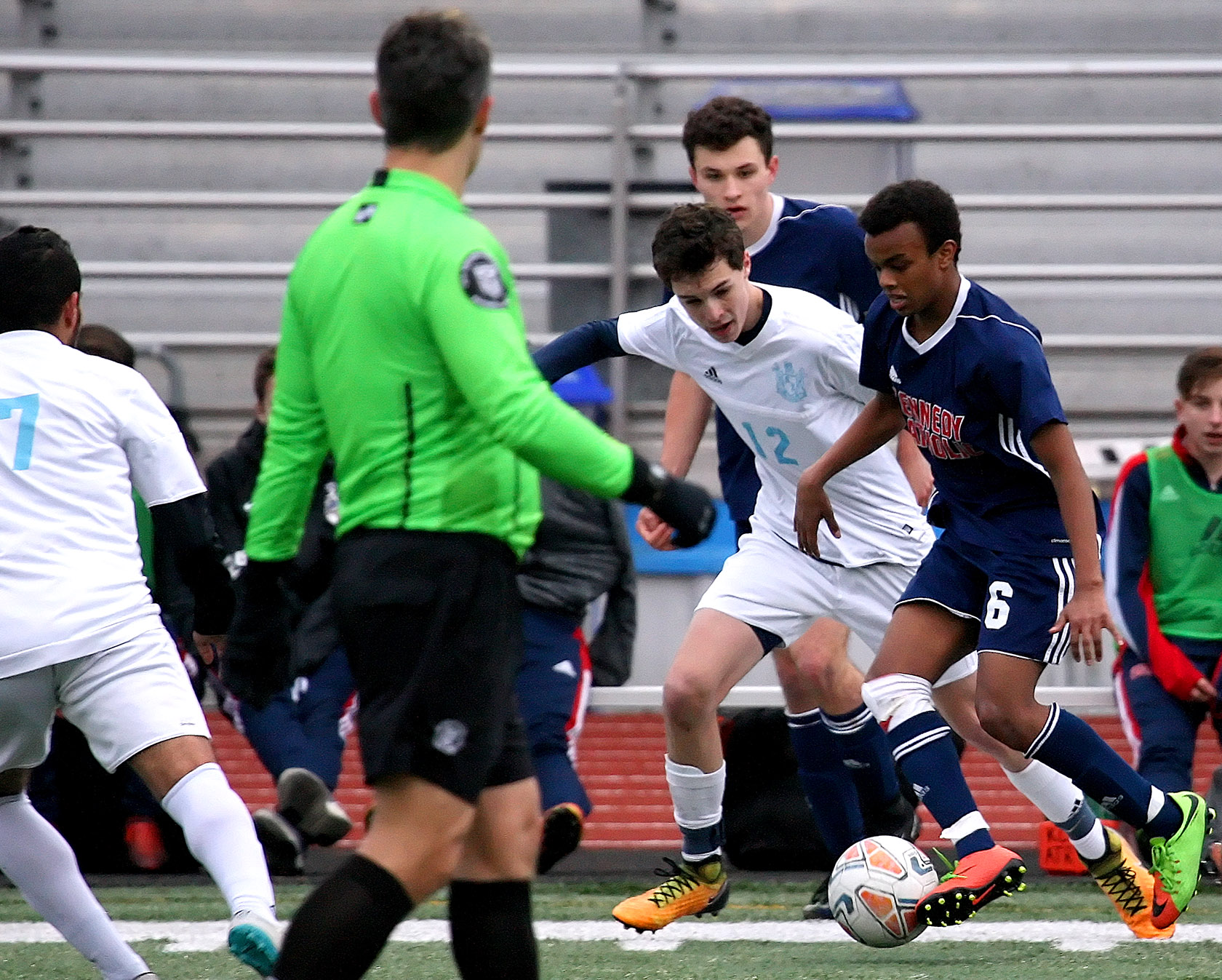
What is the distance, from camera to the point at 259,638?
2.94 m

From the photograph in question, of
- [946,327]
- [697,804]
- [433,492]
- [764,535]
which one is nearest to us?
[433,492]

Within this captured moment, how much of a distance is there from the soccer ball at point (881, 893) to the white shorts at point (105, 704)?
155cm

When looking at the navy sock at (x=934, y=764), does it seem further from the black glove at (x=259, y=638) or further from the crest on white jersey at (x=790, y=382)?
the black glove at (x=259, y=638)

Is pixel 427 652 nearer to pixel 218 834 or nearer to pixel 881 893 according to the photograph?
pixel 218 834

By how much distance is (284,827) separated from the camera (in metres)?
5.70

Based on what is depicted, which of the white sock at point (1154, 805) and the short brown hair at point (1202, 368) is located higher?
the short brown hair at point (1202, 368)

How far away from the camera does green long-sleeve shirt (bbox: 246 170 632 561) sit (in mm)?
2557

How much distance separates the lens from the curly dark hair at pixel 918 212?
13.1 feet

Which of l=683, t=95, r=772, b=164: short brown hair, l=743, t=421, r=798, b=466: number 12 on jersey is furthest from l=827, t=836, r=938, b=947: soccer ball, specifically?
l=683, t=95, r=772, b=164: short brown hair

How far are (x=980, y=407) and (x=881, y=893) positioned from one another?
1.13 m

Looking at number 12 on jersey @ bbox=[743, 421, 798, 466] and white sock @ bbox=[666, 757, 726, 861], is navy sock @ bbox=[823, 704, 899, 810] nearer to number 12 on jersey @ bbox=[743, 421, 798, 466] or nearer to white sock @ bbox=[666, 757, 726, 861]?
white sock @ bbox=[666, 757, 726, 861]

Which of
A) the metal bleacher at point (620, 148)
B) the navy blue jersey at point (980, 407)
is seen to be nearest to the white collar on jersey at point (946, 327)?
the navy blue jersey at point (980, 407)

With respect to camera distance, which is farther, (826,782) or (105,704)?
(826,782)

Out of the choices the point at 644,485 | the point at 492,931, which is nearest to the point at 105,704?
the point at 492,931
